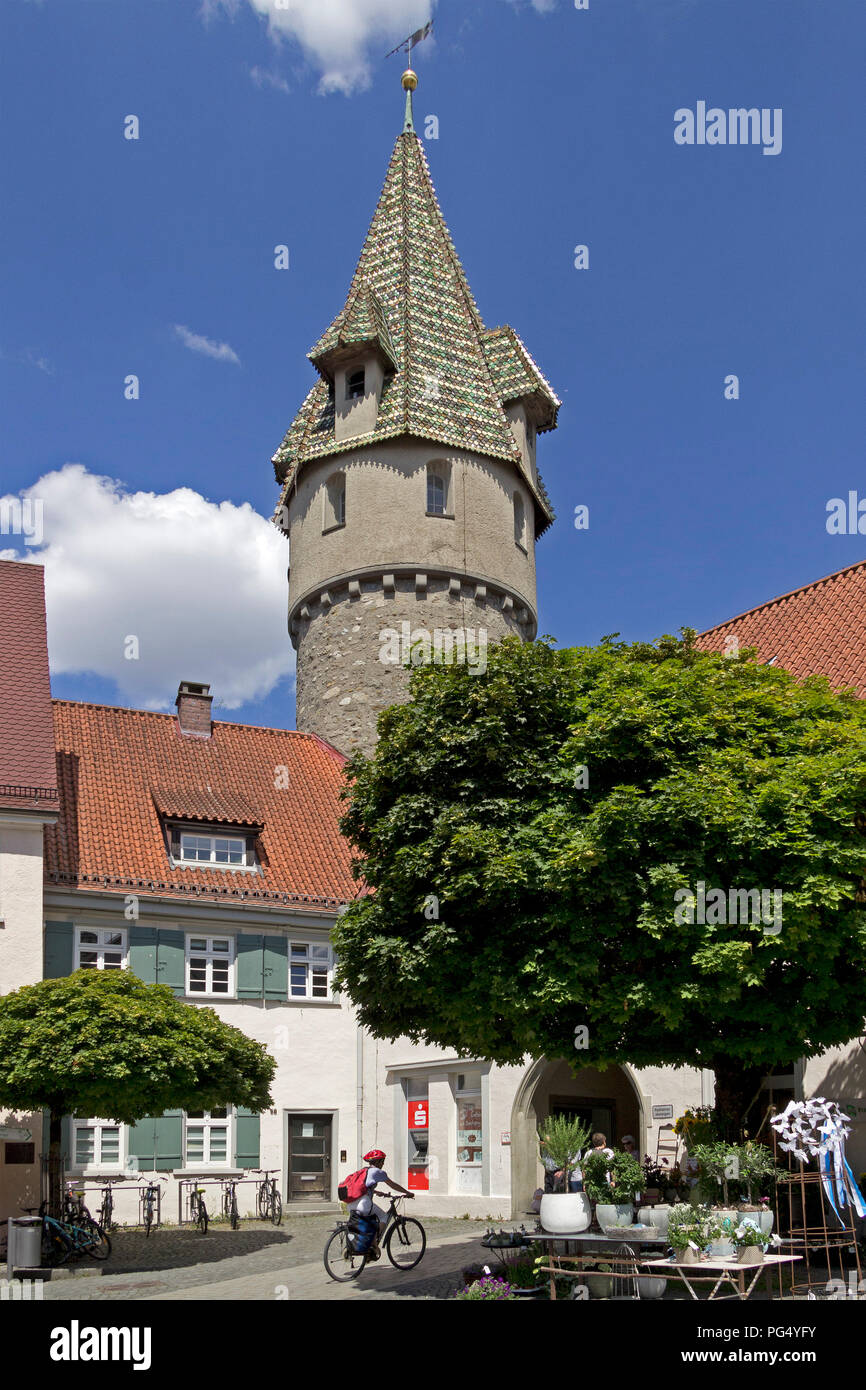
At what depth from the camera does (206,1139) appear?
2625cm

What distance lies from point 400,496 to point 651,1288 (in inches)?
995

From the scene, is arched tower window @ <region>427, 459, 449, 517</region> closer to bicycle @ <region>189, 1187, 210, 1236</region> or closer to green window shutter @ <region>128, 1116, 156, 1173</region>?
green window shutter @ <region>128, 1116, 156, 1173</region>

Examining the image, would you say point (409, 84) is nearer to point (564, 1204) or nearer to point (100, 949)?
point (100, 949)

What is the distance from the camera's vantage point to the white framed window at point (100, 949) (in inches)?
1024

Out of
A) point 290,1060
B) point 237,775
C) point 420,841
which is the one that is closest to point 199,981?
point 290,1060

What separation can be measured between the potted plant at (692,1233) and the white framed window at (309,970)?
16155 mm

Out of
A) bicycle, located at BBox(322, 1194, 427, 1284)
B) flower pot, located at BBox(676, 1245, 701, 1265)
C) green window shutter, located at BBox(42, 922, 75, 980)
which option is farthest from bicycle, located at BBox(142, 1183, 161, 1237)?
flower pot, located at BBox(676, 1245, 701, 1265)

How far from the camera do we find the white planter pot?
13016mm

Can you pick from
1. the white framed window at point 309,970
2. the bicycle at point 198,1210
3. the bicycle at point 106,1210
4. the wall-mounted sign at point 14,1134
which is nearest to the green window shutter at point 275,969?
the white framed window at point 309,970

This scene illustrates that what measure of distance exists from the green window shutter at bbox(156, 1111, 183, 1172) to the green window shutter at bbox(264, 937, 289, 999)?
3.03 metres

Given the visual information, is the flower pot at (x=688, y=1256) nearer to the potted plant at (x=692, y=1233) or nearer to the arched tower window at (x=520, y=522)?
the potted plant at (x=692, y=1233)
